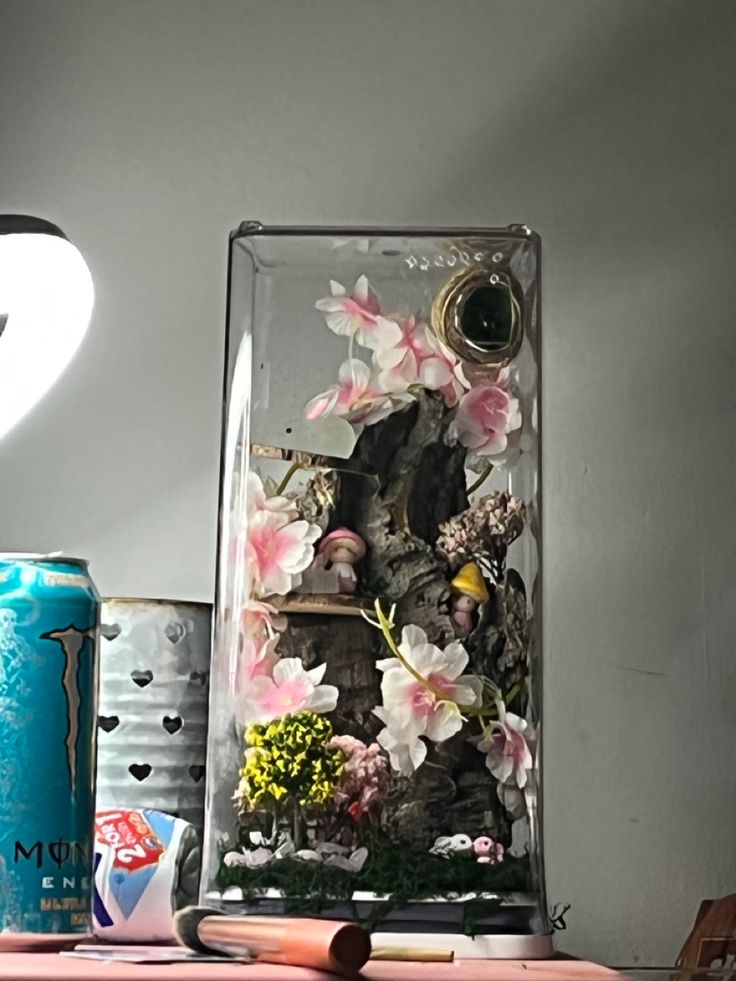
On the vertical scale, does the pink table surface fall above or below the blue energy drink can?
below

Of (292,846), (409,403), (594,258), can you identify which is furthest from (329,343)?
(594,258)

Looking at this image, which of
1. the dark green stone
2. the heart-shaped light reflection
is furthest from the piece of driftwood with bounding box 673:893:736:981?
the heart-shaped light reflection

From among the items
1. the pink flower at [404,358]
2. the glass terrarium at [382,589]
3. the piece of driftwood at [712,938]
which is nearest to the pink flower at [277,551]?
the glass terrarium at [382,589]

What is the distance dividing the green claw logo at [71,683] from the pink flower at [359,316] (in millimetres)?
265

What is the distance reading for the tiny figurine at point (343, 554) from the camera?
33.4 inches

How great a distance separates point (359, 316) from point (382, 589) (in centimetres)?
17

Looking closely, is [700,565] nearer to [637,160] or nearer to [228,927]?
[637,160]

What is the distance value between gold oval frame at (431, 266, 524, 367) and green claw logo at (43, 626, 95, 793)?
0.30 m

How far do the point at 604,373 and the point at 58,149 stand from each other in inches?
19.9

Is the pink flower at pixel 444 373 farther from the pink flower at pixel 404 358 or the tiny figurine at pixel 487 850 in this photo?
the tiny figurine at pixel 487 850

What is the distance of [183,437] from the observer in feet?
3.90

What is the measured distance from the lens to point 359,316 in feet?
2.93

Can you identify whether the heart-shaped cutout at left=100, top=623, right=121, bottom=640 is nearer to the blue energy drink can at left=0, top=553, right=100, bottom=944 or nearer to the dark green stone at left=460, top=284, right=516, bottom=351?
the blue energy drink can at left=0, top=553, right=100, bottom=944

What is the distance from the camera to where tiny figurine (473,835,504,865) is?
828mm
